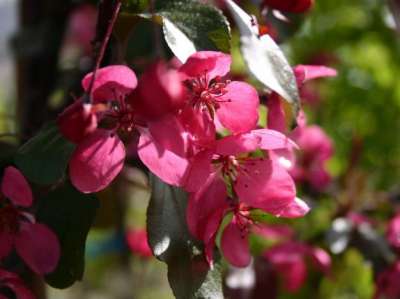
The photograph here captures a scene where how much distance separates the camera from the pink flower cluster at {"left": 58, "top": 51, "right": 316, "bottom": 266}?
0.69 meters

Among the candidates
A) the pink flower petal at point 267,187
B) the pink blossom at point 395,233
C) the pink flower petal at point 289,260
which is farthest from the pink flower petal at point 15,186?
the pink flower petal at point 289,260

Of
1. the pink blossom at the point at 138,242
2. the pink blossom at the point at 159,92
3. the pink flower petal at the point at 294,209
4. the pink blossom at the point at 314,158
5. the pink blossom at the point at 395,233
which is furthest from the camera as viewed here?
the pink blossom at the point at 138,242

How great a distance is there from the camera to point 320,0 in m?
2.18

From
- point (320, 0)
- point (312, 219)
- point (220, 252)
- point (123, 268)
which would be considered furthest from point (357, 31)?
point (220, 252)

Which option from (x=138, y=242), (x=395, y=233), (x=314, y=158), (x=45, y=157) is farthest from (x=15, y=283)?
(x=138, y=242)

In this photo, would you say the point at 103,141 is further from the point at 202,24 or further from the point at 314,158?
the point at 314,158

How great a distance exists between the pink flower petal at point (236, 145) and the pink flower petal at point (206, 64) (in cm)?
6

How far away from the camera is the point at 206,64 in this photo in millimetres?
708

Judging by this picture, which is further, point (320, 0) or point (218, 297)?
point (320, 0)

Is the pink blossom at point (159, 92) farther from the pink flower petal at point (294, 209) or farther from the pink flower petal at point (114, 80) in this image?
the pink flower petal at point (294, 209)

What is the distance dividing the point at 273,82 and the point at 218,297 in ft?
0.81

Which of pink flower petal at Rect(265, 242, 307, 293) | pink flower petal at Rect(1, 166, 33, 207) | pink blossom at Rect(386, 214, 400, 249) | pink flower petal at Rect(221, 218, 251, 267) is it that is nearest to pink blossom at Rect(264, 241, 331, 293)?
pink flower petal at Rect(265, 242, 307, 293)

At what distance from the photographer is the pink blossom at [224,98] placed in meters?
0.76

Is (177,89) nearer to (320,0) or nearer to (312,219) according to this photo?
(312,219)
